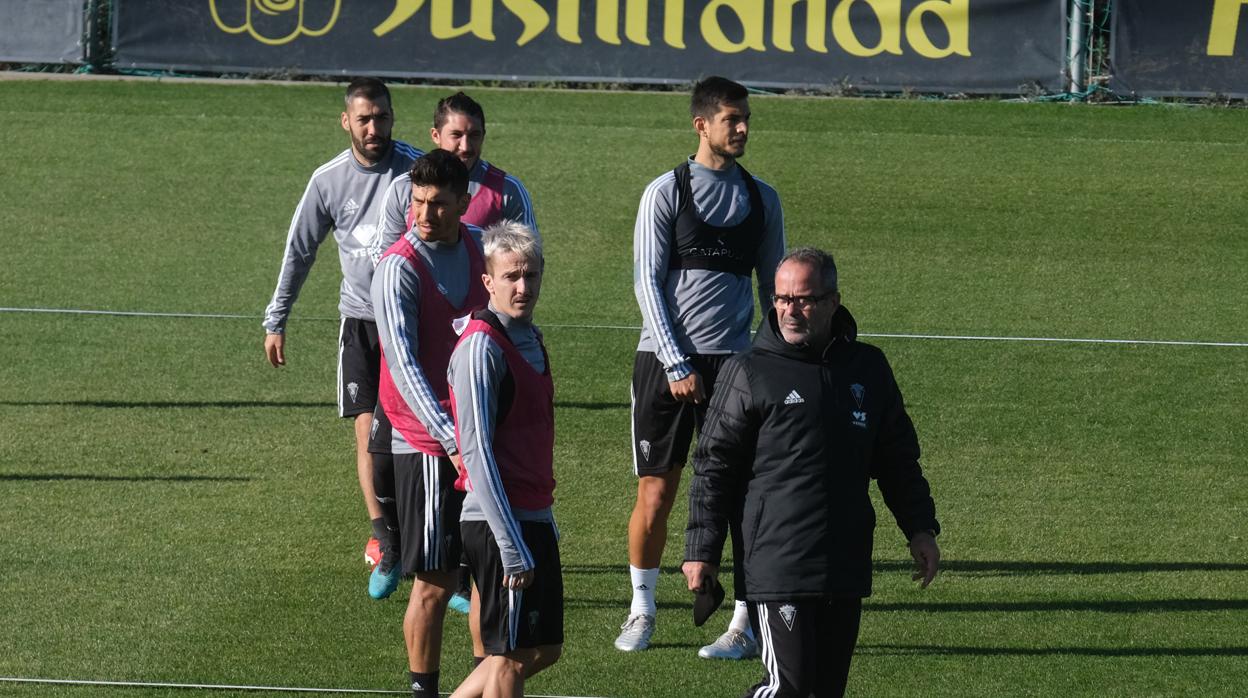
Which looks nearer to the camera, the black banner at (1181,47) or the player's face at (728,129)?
the player's face at (728,129)

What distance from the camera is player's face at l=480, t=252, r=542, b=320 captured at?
564 cm

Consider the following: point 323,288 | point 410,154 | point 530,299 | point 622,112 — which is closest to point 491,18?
point 622,112

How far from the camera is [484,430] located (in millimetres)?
5543

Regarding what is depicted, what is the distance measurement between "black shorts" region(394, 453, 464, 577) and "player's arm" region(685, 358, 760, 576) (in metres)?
1.16

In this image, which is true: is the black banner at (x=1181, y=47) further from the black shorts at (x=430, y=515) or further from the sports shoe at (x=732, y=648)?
the black shorts at (x=430, y=515)

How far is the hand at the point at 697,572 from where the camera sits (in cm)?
563

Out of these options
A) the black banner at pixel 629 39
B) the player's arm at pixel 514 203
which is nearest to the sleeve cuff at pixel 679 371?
the player's arm at pixel 514 203

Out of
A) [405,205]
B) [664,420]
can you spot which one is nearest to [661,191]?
[664,420]

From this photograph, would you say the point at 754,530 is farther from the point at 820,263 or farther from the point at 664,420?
the point at 664,420

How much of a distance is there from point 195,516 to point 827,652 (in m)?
4.64

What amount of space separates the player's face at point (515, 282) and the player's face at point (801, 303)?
80 centimetres

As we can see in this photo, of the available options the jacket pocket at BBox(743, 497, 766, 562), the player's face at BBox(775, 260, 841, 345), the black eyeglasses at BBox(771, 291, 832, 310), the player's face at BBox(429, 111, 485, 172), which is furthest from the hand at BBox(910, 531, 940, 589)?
the player's face at BBox(429, 111, 485, 172)

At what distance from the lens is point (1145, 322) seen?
13773 millimetres

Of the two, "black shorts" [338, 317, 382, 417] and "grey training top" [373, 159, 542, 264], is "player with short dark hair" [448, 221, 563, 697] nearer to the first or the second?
"grey training top" [373, 159, 542, 264]
